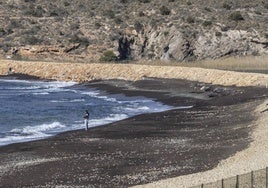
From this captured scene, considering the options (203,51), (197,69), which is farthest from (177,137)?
(203,51)

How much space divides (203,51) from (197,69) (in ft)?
56.4

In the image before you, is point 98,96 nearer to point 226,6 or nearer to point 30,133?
point 30,133

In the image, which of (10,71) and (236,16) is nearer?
(10,71)

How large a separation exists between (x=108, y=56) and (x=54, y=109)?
126 ft

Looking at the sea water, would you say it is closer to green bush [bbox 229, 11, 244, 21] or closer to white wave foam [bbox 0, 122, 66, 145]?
white wave foam [bbox 0, 122, 66, 145]

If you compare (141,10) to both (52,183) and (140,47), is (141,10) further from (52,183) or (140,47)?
(52,183)

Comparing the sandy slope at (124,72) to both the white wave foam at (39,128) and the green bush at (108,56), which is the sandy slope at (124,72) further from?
the white wave foam at (39,128)

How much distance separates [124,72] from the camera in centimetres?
8112

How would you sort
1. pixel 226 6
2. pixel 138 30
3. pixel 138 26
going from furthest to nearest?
pixel 226 6 → pixel 138 26 → pixel 138 30

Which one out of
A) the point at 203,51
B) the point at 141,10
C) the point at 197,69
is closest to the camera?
the point at 197,69

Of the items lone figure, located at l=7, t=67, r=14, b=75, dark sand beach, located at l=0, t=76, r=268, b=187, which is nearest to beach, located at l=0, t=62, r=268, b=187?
dark sand beach, located at l=0, t=76, r=268, b=187

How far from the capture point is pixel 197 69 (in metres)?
74.7

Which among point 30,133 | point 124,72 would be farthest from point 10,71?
point 30,133

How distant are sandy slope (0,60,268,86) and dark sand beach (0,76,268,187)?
1613 cm
